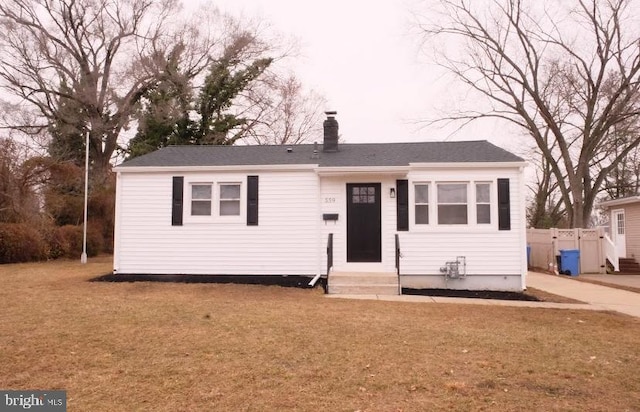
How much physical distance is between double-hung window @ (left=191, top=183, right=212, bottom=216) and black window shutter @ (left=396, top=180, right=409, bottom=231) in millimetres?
4732

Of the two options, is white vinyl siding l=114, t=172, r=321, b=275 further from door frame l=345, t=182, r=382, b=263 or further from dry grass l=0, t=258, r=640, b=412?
dry grass l=0, t=258, r=640, b=412

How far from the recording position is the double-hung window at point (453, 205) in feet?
35.8

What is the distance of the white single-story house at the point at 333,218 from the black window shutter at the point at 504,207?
0.02 m

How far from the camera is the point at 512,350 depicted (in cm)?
533

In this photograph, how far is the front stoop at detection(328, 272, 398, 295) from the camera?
385 inches

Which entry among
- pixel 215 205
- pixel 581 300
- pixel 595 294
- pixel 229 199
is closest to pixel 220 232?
pixel 215 205

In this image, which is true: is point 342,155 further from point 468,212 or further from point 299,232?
point 468,212

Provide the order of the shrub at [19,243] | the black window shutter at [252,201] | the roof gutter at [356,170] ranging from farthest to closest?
the shrub at [19,243]
the black window shutter at [252,201]
the roof gutter at [356,170]

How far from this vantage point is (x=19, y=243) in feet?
50.4

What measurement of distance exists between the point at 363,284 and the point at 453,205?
3.03 metres

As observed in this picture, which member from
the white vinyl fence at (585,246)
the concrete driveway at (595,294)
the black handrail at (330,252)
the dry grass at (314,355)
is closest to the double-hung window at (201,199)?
the black handrail at (330,252)

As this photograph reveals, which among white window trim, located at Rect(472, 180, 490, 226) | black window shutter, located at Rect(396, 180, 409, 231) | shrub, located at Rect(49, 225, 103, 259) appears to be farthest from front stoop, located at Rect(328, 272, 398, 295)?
shrub, located at Rect(49, 225, 103, 259)

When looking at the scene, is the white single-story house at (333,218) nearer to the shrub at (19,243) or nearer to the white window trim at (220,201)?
the white window trim at (220,201)

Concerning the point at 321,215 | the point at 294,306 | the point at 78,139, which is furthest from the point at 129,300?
the point at 78,139
